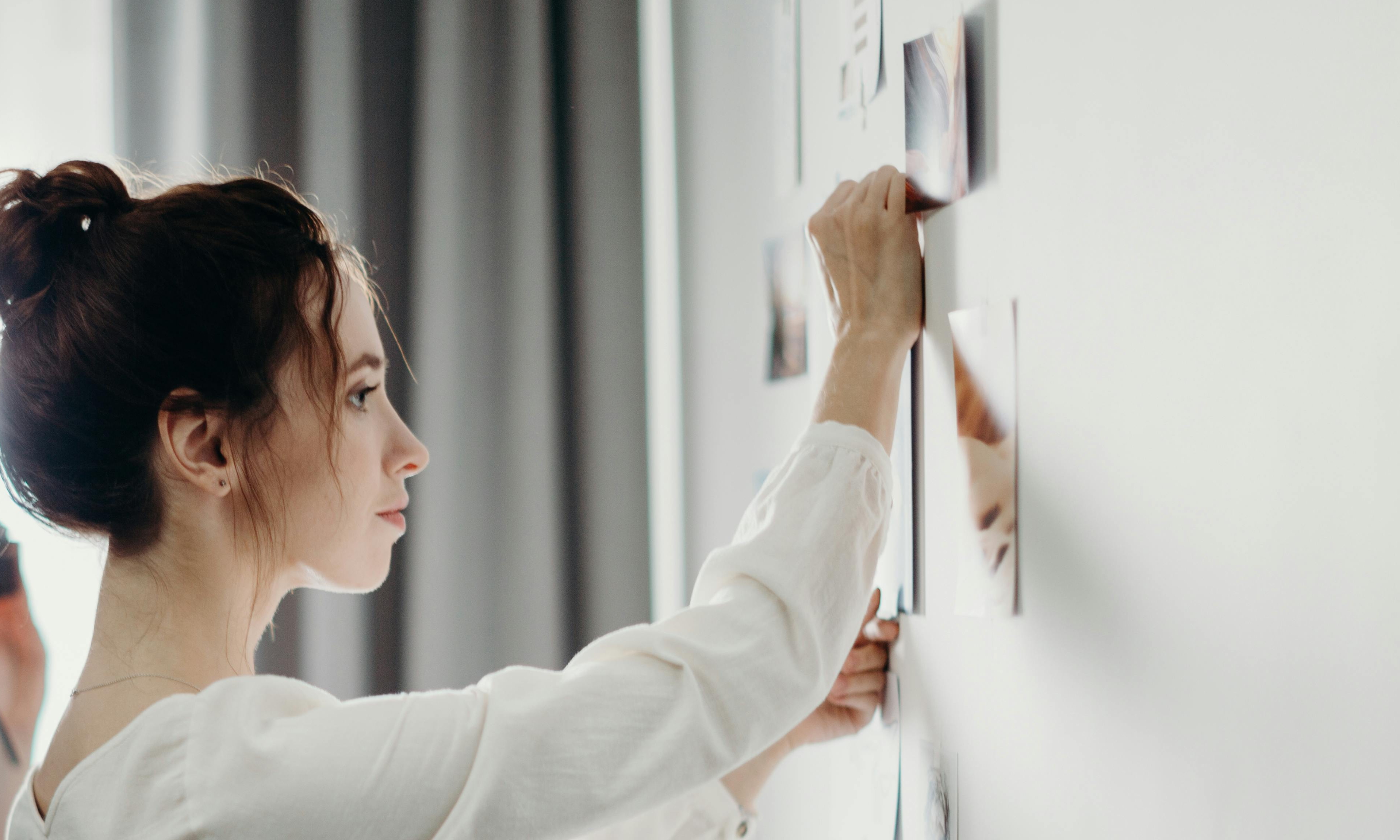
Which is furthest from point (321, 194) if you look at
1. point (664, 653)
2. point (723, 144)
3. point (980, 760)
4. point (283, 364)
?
point (980, 760)

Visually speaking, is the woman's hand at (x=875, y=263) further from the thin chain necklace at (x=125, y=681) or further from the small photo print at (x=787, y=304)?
the thin chain necklace at (x=125, y=681)

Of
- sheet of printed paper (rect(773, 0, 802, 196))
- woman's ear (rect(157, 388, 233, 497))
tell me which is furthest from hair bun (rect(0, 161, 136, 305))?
sheet of printed paper (rect(773, 0, 802, 196))

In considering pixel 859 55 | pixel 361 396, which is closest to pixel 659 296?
pixel 859 55

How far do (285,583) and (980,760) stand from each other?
0.57 metres

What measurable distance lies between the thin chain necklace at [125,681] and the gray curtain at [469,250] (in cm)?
68

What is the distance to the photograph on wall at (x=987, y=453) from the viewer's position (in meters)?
0.67

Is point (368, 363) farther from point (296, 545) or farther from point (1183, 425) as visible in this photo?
point (1183, 425)

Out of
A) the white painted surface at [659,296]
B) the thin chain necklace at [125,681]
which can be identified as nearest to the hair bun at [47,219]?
the thin chain necklace at [125,681]

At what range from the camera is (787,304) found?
1.06 meters

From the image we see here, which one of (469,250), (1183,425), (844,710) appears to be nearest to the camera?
(1183,425)

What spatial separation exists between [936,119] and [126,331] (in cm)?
61

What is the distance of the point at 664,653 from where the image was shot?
606 mm

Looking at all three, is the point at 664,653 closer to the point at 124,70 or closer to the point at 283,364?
the point at 283,364

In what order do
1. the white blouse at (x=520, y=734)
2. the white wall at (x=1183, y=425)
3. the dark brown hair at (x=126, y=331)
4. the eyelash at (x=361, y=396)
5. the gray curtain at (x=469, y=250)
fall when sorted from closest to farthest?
1. the white wall at (x=1183, y=425)
2. the white blouse at (x=520, y=734)
3. the dark brown hair at (x=126, y=331)
4. the eyelash at (x=361, y=396)
5. the gray curtain at (x=469, y=250)
